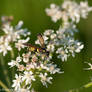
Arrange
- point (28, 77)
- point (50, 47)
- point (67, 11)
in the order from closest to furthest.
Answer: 1. point (28, 77)
2. point (50, 47)
3. point (67, 11)

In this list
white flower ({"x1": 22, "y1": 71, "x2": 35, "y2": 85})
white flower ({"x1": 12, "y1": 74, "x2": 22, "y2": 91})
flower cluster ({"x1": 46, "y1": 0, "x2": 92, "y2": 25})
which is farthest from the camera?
flower cluster ({"x1": 46, "y1": 0, "x2": 92, "y2": 25})

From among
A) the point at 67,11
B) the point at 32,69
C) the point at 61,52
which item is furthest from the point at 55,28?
the point at 32,69

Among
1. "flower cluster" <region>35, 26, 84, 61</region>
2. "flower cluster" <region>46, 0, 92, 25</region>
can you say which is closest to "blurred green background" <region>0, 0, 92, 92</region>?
"flower cluster" <region>46, 0, 92, 25</region>

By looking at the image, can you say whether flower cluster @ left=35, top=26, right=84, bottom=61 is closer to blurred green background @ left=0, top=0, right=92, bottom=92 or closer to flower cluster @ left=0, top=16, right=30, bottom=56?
flower cluster @ left=0, top=16, right=30, bottom=56

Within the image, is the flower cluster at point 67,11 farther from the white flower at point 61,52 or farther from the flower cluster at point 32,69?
the flower cluster at point 32,69

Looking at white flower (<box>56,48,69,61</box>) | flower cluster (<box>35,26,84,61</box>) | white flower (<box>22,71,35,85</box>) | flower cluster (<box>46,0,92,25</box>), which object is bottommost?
white flower (<box>22,71,35,85</box>)

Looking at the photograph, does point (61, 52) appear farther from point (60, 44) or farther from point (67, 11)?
point (67, 11)

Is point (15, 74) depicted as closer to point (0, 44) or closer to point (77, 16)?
point (0, 44)

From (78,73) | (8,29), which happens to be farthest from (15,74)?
(78,73)
